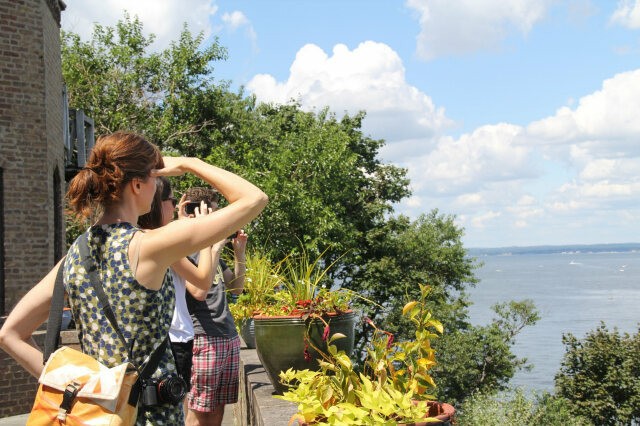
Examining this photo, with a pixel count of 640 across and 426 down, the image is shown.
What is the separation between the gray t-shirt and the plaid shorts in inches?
1.7

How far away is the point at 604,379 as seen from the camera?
3516 centimetres

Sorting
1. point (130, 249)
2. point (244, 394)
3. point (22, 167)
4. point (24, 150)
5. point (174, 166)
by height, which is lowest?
point (244, 394)

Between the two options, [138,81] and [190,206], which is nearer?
[190,206]

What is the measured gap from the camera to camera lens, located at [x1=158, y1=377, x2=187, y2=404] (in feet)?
7.50

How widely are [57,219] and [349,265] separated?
74.8 feet

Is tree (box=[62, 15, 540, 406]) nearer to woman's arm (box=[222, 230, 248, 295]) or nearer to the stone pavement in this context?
the stone pavement

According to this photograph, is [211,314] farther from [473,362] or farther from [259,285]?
[473,362]

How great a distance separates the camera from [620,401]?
35.2 meters

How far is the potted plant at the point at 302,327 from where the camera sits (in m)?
4.55

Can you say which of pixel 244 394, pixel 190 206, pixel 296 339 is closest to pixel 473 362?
pixel 244 394

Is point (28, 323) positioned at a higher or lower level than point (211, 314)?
higher

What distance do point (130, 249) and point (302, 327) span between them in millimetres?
2450

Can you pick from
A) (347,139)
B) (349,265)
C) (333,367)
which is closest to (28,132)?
(333,367)

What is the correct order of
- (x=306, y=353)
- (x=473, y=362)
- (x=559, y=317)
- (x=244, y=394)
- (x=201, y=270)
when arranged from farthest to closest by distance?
(x=559, y=317) < (x=473, y=362) < (x=244, y=394) < (x=306, y=353) < (x=201, y=270)
